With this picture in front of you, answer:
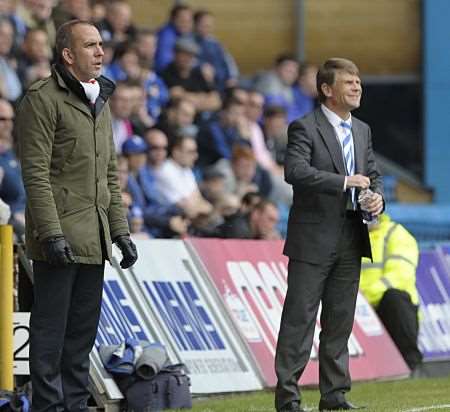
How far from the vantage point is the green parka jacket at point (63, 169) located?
832 cm

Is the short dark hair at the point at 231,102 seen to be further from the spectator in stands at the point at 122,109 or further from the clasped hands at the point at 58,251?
the clasped hands at the point at 58,251

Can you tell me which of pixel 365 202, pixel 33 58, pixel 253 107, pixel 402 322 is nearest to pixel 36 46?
pixel 33 58

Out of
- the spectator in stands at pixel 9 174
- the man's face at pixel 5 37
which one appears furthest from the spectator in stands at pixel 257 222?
the man's face at pixel 5 37

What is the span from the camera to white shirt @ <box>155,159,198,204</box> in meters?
16.6

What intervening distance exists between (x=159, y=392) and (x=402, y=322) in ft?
12.4

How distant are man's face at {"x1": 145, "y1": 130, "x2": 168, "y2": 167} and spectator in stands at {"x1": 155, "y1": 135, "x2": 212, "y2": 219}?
10 centimetres

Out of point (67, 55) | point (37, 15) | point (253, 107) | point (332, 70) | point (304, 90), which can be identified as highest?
point (67, 55)

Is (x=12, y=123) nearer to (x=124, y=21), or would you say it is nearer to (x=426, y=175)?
(x=124, y=21)

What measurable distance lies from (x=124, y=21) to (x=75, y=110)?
10416 mm

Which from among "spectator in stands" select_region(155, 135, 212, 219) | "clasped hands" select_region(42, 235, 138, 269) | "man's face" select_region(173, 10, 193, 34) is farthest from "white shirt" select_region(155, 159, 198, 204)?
"clasped hands" select_region(42, 235, 138, 269)

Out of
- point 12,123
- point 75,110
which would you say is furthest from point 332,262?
point 12,123

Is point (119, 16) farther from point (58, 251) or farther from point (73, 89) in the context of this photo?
point (58, 251)

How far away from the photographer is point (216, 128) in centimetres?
1878

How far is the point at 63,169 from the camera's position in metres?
8.53
